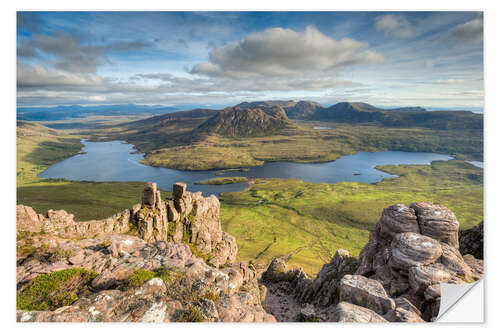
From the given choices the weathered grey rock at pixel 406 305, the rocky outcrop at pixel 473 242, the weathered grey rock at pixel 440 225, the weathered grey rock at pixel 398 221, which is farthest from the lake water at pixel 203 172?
the weathered grey rock at pixel 406 305

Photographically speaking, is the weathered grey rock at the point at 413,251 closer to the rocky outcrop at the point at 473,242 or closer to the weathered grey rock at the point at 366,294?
the weathered grey rock at the point at 366,294

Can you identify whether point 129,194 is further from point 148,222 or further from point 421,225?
point 421,225

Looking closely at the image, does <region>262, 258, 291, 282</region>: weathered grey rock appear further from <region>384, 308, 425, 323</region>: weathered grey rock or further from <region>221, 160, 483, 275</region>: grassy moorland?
<region>384, 308, 425, 323</region>: weathered grey rock

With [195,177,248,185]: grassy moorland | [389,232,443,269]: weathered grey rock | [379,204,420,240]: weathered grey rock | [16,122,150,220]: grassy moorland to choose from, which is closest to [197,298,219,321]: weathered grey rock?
[389,232,443,269]: weathered grey rock

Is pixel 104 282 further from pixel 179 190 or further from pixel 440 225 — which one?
pixel 440 225

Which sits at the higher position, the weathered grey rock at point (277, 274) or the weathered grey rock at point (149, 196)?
the weathered grey rock at point (149, 196)
